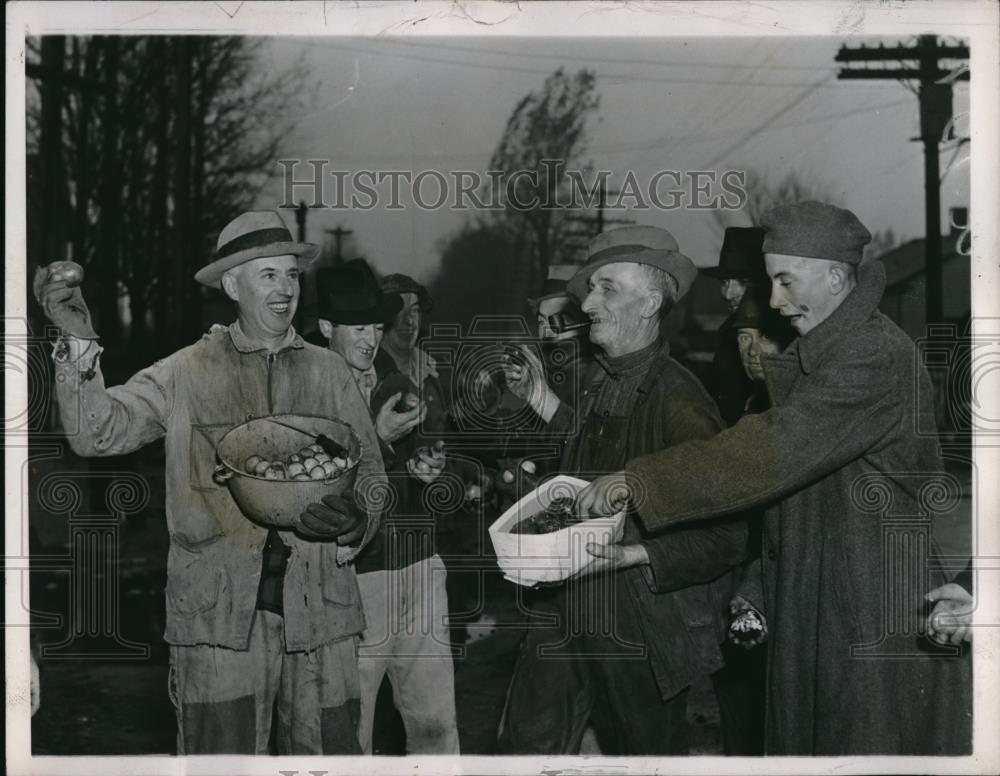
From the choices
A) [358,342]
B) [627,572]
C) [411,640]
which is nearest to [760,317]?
[627,572]

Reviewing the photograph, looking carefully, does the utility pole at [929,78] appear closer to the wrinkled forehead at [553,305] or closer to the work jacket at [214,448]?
the wrinkled forehead at [553,305]

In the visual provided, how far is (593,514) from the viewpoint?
4.51 metres

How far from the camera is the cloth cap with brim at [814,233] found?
4.53 m

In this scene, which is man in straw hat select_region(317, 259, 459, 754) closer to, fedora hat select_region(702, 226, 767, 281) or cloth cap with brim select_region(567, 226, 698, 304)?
cloth cap with brim select_region(567, 226, 698, 304)

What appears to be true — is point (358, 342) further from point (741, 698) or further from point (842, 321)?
point (741, 698)

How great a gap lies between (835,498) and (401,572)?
67.8 inches

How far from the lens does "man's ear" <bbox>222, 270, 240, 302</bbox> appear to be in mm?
4738

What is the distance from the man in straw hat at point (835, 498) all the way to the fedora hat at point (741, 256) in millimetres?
70

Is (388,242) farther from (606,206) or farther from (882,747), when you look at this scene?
(882,747)

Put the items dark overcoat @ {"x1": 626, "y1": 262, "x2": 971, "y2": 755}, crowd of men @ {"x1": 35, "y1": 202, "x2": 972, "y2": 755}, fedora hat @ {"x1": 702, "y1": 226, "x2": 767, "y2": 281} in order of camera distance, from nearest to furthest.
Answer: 1. dark overcoat @ {"x1": 626, "y1": 262, "x2": 971, "y2": 755}
2. crowd of men @ {"x1": 35, "y1": 202, "x2": 972, "y2": 755}
3. fedora hat @ {"x1": 702, "y1": 226, "x2": 767, "y2": 281}

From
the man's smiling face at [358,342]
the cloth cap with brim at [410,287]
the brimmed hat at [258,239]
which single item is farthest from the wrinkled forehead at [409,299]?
the brimmed hat at [258,239]

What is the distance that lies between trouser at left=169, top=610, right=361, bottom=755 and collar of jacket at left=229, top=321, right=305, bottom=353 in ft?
3.42

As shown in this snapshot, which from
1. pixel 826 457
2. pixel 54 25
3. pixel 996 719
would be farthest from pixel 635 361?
pixel 54 25

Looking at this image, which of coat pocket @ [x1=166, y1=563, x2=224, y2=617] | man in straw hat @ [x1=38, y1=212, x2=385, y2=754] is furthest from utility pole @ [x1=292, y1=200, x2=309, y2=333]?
coat pocket @ [x1=166, y1=563, x2=224, y2=617]
